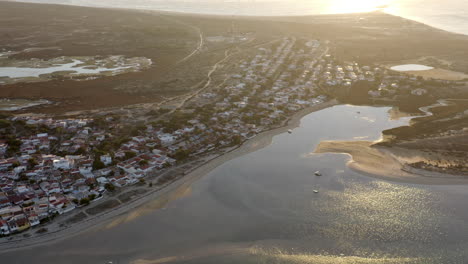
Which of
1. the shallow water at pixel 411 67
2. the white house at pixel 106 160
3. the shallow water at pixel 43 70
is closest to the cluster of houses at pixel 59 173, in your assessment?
the white house at pixel 106 160

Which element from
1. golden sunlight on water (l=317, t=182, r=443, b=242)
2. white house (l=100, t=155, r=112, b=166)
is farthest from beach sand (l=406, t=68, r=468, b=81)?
white house (l=100, t=155, r=112, b=166)

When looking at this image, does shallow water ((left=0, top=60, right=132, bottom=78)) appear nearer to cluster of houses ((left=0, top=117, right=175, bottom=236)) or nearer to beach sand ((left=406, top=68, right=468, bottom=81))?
cluster of houses ((left=0, top=117, right=175, bottom=236))

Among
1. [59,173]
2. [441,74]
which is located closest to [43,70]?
[59,173]

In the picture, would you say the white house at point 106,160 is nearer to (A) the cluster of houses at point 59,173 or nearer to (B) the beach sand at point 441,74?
(A) the cluster of houses at point 59,173

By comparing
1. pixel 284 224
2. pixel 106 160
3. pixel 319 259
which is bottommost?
pixel 319 259

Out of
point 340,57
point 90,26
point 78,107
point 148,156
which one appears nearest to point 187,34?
point 90,26

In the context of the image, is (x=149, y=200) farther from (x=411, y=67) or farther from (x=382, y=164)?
(x=411, y=67)
